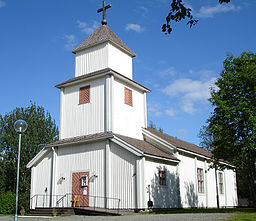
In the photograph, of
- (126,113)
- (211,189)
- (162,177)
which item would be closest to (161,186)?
(162,177)

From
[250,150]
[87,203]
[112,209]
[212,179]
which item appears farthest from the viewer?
[212,179]

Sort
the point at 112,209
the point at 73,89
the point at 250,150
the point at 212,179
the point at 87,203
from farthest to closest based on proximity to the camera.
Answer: the point at 212,179 < the point at 73,89 < the point at 87,203 < the point at 112,209 < the point at 250,150

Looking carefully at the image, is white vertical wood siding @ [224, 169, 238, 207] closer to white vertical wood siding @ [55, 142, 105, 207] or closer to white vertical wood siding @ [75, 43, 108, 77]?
white vertical wood siding @ [55, 142, 105, 207]

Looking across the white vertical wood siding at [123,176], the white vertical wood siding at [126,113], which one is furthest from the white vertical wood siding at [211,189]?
the white vertical wood siding at [123,176]

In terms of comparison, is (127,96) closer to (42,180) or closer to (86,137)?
(86,137)

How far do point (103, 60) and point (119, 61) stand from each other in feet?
4.92

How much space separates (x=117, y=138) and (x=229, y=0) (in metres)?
14.6

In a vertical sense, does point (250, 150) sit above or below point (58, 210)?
above

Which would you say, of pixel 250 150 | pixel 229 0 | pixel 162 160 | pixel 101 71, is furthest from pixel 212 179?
pixel 229 0

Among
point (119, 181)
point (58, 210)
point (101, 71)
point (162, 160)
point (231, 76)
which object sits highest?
point (101, 71)

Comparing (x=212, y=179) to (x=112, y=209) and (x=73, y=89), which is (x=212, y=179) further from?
(x=73, y=89)

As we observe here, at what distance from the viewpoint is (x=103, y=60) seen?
24.5 metres

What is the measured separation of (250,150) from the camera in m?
18.1

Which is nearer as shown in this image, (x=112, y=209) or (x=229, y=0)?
(x=229, y=0)
